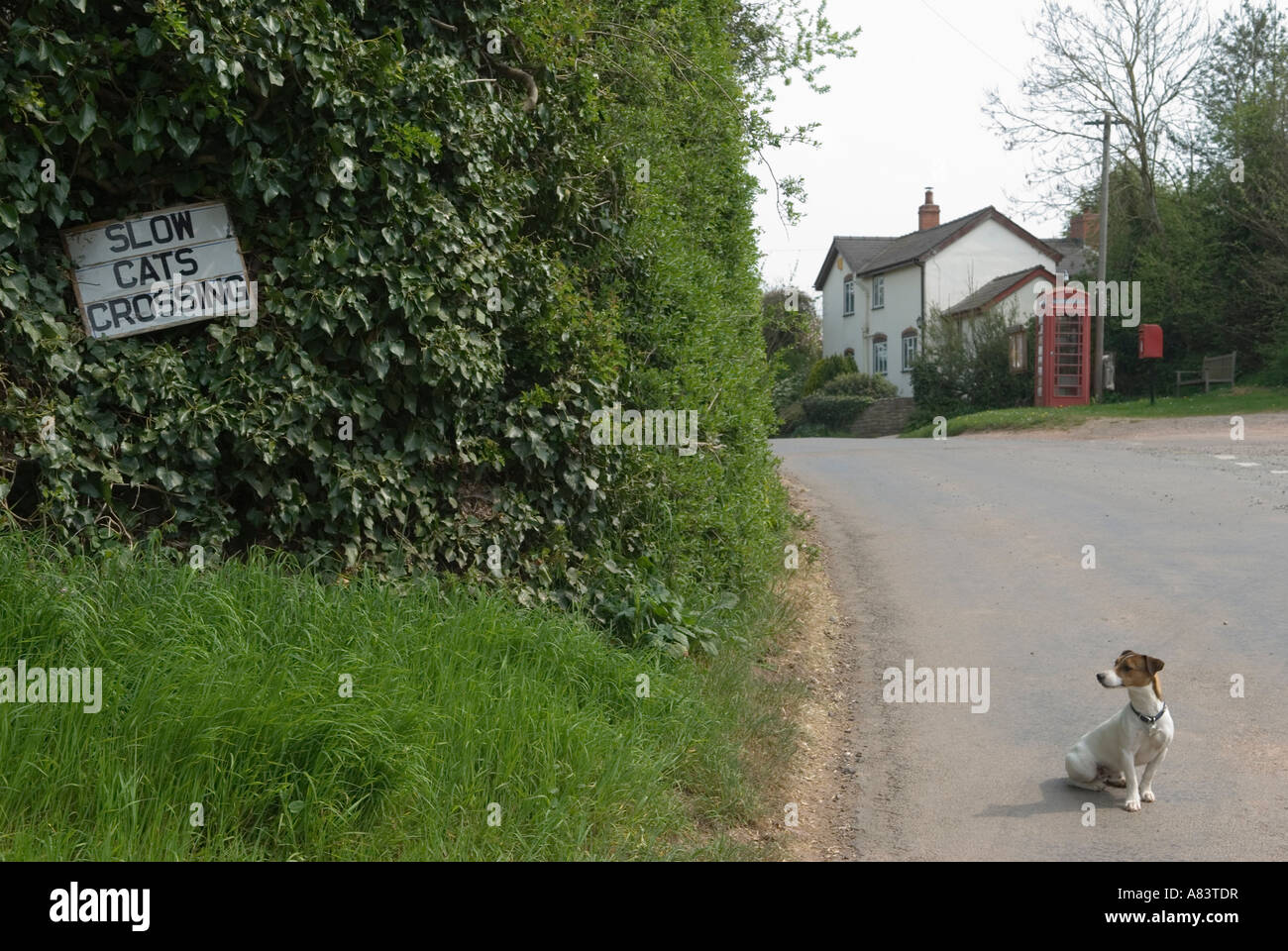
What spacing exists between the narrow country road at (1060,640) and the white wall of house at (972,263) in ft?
104

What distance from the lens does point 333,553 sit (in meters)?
5.58

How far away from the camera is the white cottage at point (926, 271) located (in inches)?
1850

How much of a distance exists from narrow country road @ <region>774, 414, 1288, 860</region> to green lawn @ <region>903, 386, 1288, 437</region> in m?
10.1

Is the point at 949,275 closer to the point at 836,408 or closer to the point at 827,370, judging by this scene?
the point at 827,370

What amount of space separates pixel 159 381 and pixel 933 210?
2125 inches

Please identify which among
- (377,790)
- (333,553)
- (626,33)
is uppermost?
(626,33)

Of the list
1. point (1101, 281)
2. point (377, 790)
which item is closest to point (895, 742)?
point (377, 790)

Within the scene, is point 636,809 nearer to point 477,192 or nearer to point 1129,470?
point 477,192

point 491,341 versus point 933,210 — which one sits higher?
point 933,210

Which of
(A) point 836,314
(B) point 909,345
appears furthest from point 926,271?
(A) point 836,314

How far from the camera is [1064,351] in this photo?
35.8 metres

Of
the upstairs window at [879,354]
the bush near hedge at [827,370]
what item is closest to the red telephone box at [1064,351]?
the bush near hedge at [827,370]

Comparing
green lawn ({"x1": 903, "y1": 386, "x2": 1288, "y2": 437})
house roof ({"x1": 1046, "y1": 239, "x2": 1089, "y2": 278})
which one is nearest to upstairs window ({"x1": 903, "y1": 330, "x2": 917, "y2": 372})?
house roof ({"x1": 1046, "y1": 239, "x2": 1089, "y2": 278})

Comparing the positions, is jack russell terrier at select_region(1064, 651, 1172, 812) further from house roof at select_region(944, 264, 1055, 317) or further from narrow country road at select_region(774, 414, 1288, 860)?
house roof at select_region(944, 264, 1055, 317)
